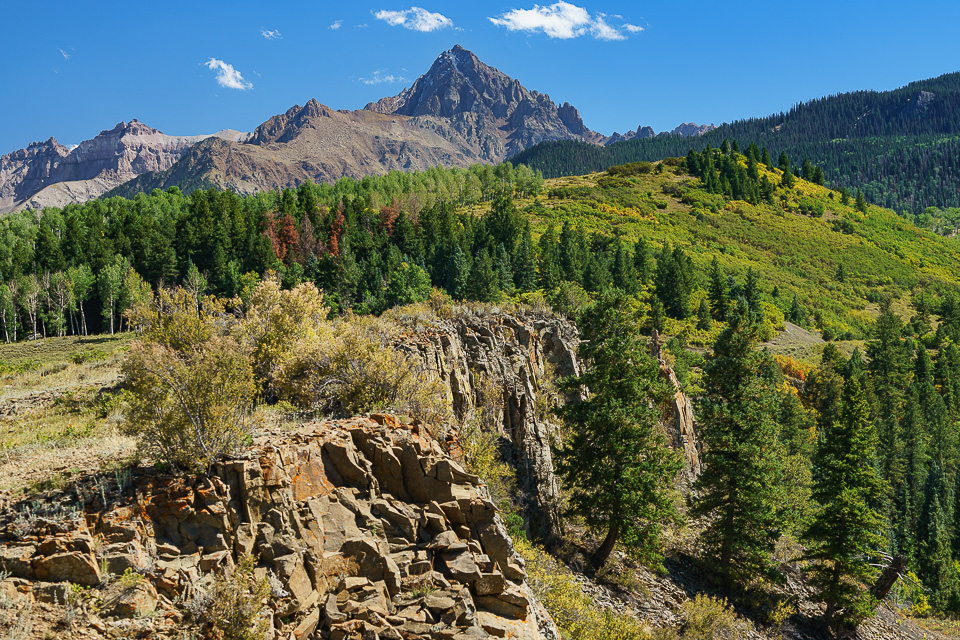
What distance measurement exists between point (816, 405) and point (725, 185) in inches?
3293

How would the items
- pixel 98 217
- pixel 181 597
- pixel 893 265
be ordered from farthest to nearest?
1. pixel 893 265
2. pixel 98 217
3. pixel 181 597

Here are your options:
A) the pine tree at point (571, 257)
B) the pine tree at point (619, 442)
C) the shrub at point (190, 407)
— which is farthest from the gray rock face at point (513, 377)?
the pine tree at point (571, 257)

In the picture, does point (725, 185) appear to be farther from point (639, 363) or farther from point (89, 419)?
point (89, 419)

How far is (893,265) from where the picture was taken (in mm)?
106625

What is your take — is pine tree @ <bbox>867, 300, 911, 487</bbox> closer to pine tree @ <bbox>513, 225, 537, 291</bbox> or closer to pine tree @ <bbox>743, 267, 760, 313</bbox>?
pine tree @ <bbox>743, 267, 760, 313</bbox>

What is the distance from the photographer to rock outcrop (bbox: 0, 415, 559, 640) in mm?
7789

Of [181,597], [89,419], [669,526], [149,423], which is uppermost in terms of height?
[149,423]

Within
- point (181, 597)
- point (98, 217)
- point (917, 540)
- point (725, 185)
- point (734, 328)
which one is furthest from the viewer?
point (725, 185)

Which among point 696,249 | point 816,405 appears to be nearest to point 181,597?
point 816,405

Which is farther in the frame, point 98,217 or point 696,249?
point 696,249

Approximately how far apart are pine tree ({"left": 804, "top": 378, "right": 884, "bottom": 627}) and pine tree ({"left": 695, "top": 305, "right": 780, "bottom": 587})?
202 cm

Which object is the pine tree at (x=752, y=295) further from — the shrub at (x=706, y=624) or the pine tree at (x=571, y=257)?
the shrub at (x=706, y=624)

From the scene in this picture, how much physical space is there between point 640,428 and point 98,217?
84.9 meters

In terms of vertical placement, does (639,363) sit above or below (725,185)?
below
